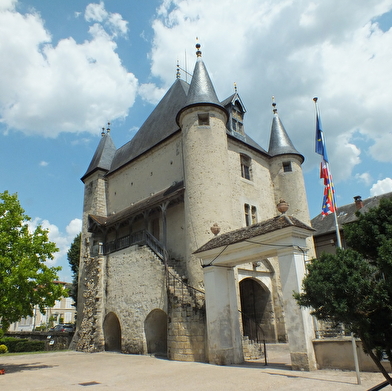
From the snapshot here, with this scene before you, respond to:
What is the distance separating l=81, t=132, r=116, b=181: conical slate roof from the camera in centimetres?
2426

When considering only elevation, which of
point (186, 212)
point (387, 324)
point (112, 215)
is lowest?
point (387, 324)

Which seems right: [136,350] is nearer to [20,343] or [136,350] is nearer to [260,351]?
[260,351]

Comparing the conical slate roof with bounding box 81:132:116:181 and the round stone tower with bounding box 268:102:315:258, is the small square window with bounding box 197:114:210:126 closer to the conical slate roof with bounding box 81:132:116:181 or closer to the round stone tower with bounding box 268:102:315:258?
the round stone tower with bounding box 268:102:315:258

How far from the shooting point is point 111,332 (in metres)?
18.4

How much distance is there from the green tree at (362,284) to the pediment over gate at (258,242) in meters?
3.85

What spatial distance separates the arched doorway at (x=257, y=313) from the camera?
1661cm

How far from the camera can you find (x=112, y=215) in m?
22.1

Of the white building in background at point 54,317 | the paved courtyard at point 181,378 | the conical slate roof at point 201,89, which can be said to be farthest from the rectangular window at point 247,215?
the white building in background at point 54,317

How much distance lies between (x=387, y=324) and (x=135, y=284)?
42.8 feet

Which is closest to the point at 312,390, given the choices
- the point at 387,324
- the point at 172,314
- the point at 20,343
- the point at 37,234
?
the point at 387,324

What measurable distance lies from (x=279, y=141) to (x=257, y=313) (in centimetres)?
1059

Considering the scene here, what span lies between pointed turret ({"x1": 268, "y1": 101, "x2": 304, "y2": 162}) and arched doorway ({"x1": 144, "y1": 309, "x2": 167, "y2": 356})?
11.7m

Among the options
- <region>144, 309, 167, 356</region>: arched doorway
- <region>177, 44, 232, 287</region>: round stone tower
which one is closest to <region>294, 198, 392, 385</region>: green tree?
<region>177, 44, 232, 287</region>: round stone tower

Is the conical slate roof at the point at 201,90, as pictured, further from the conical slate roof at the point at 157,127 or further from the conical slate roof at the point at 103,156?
the conical slate roof at the point at 103,156
